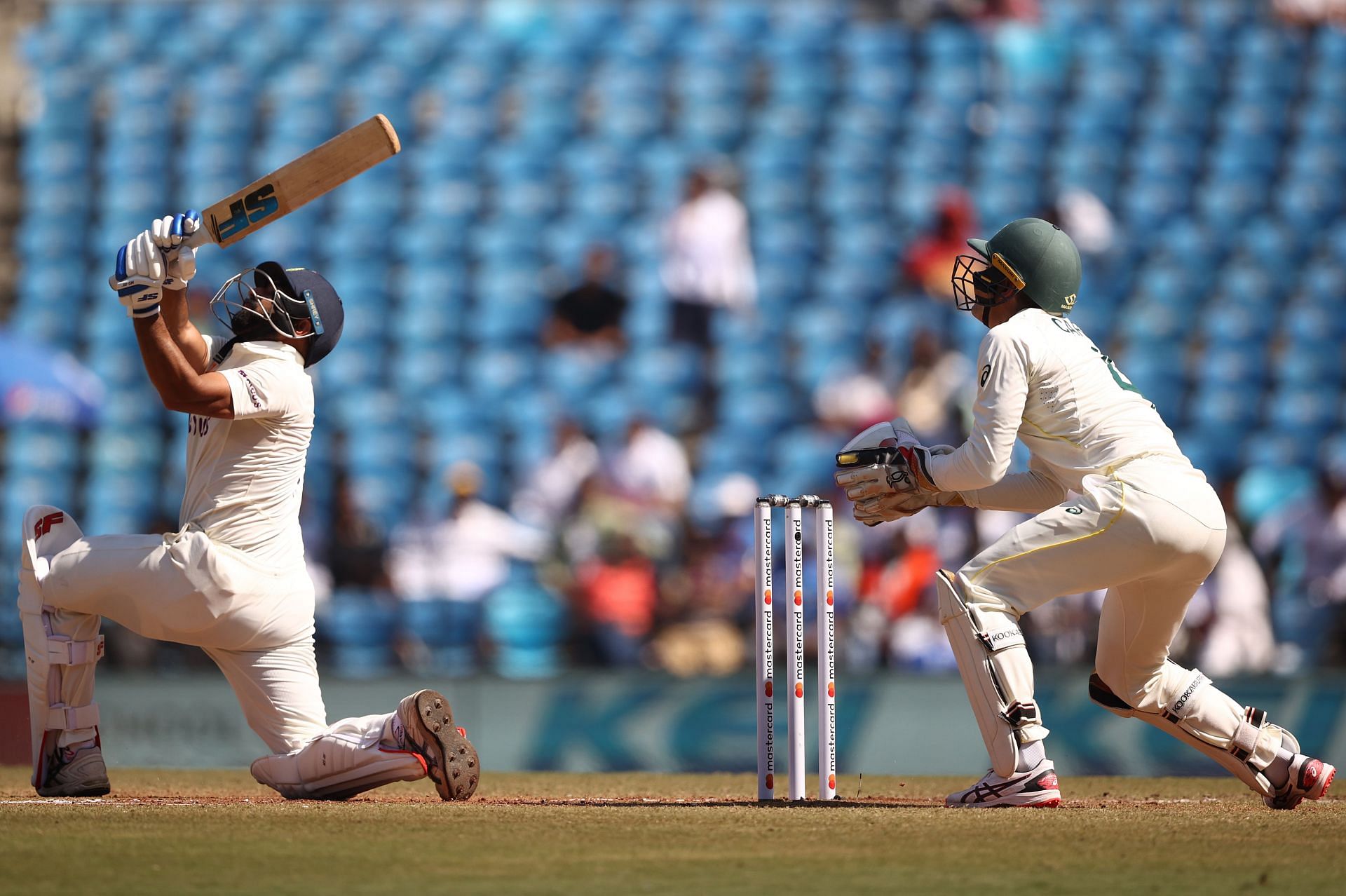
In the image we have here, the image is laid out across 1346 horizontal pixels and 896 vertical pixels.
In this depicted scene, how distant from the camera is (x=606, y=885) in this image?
3.54m

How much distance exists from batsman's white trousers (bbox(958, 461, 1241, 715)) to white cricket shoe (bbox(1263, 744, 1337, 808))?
0.60m

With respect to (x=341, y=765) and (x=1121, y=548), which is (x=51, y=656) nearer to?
(x=341, y=765)

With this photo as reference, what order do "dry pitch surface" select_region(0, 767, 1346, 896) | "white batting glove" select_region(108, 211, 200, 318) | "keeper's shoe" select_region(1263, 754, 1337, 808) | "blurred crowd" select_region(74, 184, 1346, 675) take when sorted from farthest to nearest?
"blurred crowd" select_region(74, 184, 1346, 675), "keeper's shoe" select_region(1263, 754, 1337, 808), "white batting glove" select_region(108, 211, 200, 318), "dry pitch surface" select_region(0, 767, 1346, 896)

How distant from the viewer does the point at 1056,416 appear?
5.04m

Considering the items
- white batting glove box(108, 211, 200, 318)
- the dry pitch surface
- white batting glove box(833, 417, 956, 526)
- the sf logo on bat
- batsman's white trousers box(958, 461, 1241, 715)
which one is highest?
the sf logo on bat

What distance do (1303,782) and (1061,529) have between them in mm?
1196

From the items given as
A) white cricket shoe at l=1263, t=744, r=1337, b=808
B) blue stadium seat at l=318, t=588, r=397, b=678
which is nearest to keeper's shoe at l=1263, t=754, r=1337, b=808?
white cricket shoe at l=1263, t=744, r=1337, b=808

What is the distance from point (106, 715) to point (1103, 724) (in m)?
4.86

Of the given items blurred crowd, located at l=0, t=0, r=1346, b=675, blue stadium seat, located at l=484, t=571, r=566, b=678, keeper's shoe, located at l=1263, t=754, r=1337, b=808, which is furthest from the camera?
blurred crowd, located at l=0, t=0, r=1346, b=675

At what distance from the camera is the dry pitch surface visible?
11.7ft

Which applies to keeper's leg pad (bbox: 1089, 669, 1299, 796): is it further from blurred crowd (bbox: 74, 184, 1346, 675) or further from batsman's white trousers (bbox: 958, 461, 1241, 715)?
blurred crowd (bbox: 74, 184, 1346, 675)

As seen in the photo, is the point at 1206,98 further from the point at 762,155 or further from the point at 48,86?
the point at 48,86

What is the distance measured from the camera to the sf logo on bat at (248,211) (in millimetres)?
5266

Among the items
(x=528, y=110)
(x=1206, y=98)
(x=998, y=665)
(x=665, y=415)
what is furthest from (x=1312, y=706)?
(x=528, y=110)
